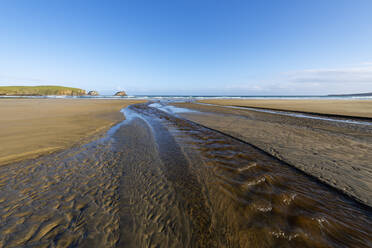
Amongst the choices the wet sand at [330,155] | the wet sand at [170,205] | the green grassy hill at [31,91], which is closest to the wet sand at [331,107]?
the wet sand at [330,155]

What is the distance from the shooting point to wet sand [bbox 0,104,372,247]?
8.29ft

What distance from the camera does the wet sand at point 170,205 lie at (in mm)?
2527

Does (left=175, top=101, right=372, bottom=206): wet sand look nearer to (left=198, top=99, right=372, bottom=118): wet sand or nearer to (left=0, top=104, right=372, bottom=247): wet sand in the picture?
(left=0, top=104, right=372, bottom=247): wet sand

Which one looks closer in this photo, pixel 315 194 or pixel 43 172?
pixel 315 194

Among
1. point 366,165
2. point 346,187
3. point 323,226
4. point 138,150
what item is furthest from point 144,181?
point 366,165

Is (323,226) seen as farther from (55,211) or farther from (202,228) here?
(55,211)

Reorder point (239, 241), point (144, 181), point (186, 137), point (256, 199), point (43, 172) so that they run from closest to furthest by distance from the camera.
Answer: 1. point (239, 241)
2. point (256, 199)
3. point (144, 181)
4. point (43, 172)
5. point (186, 137)

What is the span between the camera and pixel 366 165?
517 cm

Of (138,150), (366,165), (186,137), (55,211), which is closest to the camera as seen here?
(55,211)

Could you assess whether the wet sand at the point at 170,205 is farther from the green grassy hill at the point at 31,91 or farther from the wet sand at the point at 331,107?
the green grassy hill at the point at 31,91

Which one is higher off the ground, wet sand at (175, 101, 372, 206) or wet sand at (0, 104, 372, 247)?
wet sand at (175, 101, 372, 206)

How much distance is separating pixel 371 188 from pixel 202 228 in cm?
524

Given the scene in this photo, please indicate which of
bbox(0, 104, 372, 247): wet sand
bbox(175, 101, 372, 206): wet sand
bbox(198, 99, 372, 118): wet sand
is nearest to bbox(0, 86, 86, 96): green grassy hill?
bbox(198, 99, 372, 118): wet sand

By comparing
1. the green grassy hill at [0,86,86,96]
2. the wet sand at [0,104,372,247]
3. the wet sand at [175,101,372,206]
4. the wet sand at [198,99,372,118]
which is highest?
the green grassy hill at [0,86,86,96]
